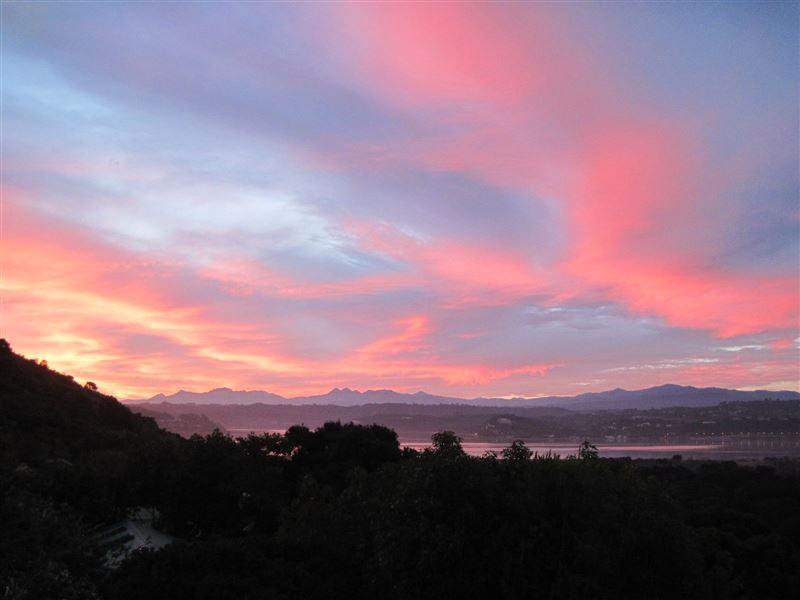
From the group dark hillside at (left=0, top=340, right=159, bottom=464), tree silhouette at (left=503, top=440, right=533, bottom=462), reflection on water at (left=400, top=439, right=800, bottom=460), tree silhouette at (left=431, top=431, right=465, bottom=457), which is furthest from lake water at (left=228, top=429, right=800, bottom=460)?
tree silhouette at (left=503, top=440, right=533, bottom=462)

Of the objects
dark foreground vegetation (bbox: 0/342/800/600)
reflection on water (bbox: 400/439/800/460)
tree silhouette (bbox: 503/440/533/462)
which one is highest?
tree silhouette (bbox: 503/440/533/462)

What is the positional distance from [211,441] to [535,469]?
1930 centimetres

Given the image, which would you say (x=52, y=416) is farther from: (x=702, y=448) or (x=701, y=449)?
(x=702, y=448)

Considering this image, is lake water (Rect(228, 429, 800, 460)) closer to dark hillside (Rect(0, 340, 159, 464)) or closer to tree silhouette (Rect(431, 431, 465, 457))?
dark hillside (Rect(0, 340, 159, 464))

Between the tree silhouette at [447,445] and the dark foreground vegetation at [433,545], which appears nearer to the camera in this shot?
the dark foreground vegetation at [433,545]

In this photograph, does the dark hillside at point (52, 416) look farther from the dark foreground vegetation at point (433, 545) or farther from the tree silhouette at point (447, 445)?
the tree silhouette at point (447, 445)

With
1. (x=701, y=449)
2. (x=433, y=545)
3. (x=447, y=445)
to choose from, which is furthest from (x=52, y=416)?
(x=701, y=449)

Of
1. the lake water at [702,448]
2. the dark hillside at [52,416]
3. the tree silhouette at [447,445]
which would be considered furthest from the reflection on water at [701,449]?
the tree silhouette at [447,445]

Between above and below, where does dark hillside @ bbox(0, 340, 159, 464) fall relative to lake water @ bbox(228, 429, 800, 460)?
above

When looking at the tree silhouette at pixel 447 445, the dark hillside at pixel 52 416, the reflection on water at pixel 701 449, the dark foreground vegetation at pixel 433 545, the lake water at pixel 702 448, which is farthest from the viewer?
the reflection on water at pixel 701 449

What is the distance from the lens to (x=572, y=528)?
41.7 feet

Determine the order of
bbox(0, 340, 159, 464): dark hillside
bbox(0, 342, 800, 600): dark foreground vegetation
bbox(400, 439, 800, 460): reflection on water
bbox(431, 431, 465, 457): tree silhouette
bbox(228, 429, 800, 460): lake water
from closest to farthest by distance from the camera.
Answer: bbox(0, 342, 800, 600): dark foreground vegetation → bbox(431, 431, 465, 457): tree silhouette → bbox(0, 340, 159, 464): dark hillside → bbox(228, 429, 800, 460): lake water → bbox(400, 439, 800, 460): reflection on water

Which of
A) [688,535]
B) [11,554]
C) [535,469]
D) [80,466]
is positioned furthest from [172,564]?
[80,466]

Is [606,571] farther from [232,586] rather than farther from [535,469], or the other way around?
[232,586]
